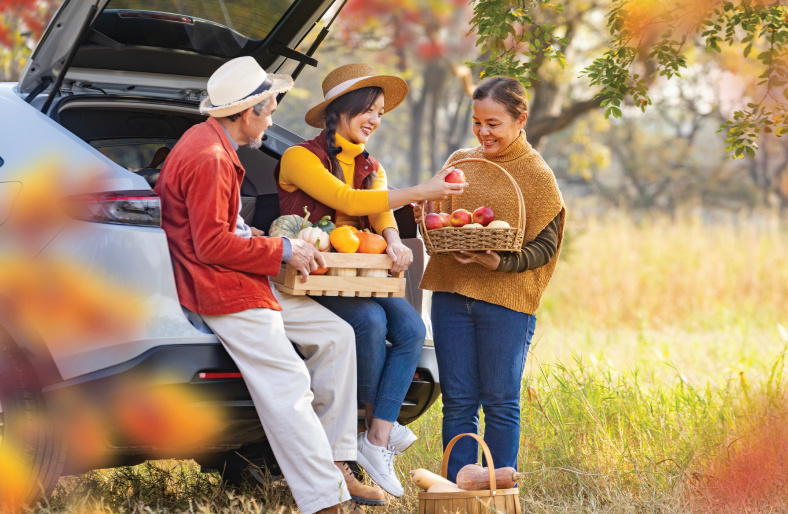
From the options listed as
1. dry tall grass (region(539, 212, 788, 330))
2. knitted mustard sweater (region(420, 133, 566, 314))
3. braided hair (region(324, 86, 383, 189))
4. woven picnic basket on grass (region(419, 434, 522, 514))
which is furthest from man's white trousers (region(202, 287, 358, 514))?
dry tall grass (region(539, 212, 788, 330))

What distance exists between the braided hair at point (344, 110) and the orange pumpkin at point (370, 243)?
281 mm

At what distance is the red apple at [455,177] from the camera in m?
3.44

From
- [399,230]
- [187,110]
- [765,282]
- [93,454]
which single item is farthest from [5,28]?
[765,282]

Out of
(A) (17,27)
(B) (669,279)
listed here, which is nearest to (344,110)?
(A) (17,27)

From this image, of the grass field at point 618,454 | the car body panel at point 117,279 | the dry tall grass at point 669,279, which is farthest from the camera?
the dry tall grass at point 669,279

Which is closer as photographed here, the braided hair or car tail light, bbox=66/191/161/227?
car tail light, bbox=66/191/161/227

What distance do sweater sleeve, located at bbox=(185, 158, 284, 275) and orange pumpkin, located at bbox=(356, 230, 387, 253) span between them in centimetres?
49

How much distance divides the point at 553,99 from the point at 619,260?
7.31 ft

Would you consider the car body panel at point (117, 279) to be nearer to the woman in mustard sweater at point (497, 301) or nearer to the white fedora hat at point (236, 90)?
the white fedora hat at point (236, 90)

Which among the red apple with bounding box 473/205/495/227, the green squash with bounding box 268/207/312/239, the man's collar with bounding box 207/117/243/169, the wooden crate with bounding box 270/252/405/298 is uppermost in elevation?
the man's collar with bounding box 207/117/243/169

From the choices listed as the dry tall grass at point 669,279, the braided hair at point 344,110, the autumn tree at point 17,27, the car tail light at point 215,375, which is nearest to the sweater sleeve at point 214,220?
the car tail light at point 215,375

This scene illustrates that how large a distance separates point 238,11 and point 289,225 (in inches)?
46.4

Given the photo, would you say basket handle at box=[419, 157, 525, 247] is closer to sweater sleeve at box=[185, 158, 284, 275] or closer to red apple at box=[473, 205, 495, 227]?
red apple at box=[473, 205, 495, 227]

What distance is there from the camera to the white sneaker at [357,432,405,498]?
3.45 m
